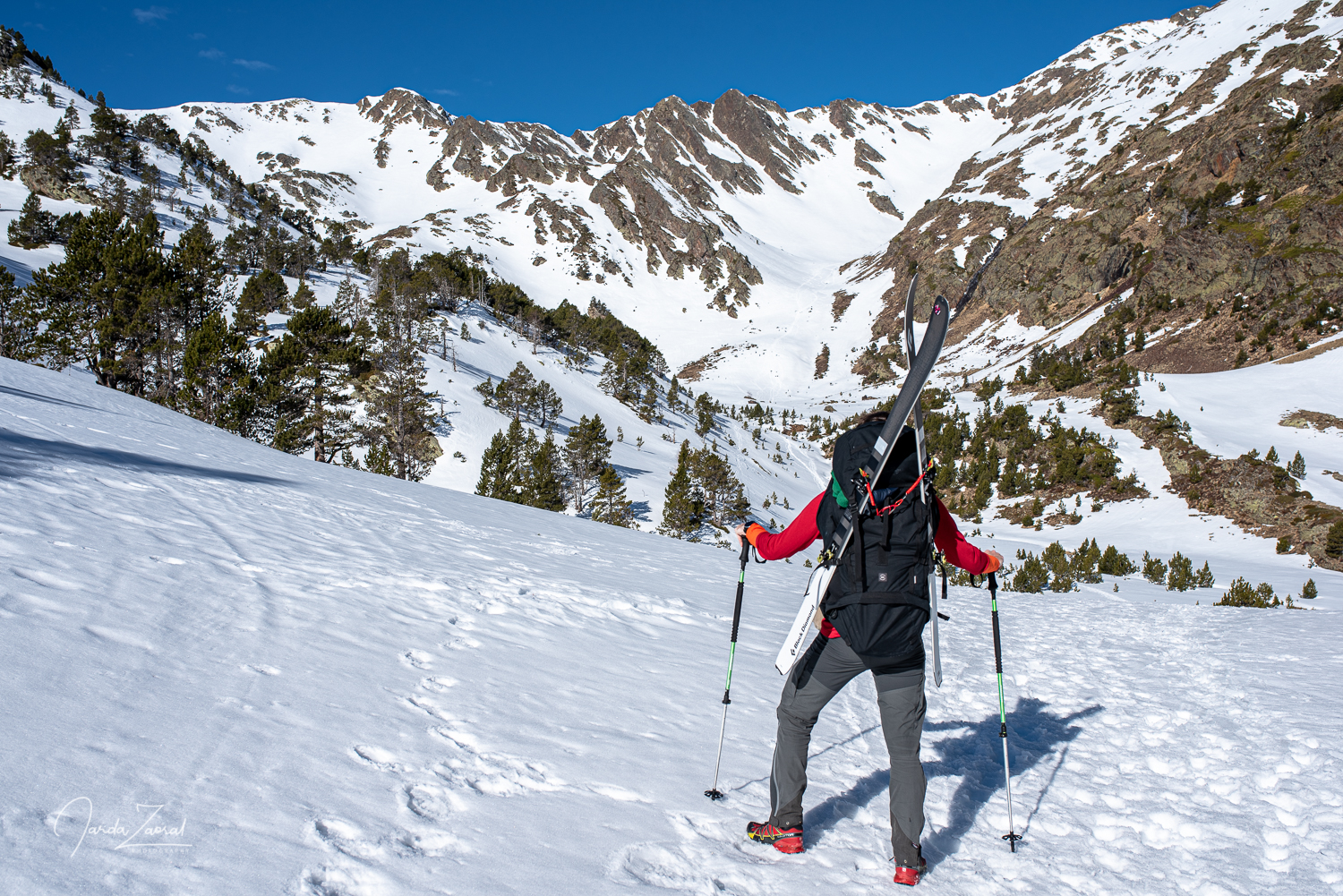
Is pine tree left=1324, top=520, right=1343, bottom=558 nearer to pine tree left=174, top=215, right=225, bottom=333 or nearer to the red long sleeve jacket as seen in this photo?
the red long sleeve jacket

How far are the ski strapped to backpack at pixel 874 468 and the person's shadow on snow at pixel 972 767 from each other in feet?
3.98

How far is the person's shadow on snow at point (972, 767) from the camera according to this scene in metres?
3.91

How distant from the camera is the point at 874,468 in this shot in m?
3.10

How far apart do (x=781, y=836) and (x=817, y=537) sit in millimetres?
1515

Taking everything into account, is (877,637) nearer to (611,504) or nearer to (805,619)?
(805,619)

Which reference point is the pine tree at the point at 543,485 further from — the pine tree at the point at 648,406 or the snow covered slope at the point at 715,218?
the snow covered slope at the point at 715,218

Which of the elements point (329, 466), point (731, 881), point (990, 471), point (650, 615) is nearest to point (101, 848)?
point (731, 881)

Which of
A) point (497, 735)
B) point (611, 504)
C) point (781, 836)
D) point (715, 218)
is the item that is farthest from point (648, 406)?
point (715, 218)

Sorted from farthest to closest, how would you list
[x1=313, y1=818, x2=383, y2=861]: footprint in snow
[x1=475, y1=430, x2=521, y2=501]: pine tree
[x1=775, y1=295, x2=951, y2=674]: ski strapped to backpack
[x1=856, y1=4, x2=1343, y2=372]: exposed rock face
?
[x1=856, y1=4, x2=1343, y2=372]: exposed rock face → [x1=475, y1=430, x2=521, y2=501]: pine tree → [x1=775, y1=295, x2=951, y2=674]: ski strapped to backpack → [x1=313, y1=818, x2=383, y2=861]: footprint in snow

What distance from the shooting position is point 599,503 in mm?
38531

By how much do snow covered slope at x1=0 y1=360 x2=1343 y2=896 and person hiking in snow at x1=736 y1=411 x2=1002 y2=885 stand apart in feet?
1.09

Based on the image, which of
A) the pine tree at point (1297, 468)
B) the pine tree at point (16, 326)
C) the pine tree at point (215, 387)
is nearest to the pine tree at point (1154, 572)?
the pine tree at point (1297, 468)

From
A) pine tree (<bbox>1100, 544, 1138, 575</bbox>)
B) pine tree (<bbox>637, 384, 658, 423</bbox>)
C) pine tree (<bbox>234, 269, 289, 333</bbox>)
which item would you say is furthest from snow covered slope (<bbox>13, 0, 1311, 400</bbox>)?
pine tree (<bbox>1100, 544, 1138, 575</bbox>)

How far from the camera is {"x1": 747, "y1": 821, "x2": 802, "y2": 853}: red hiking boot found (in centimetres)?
337
